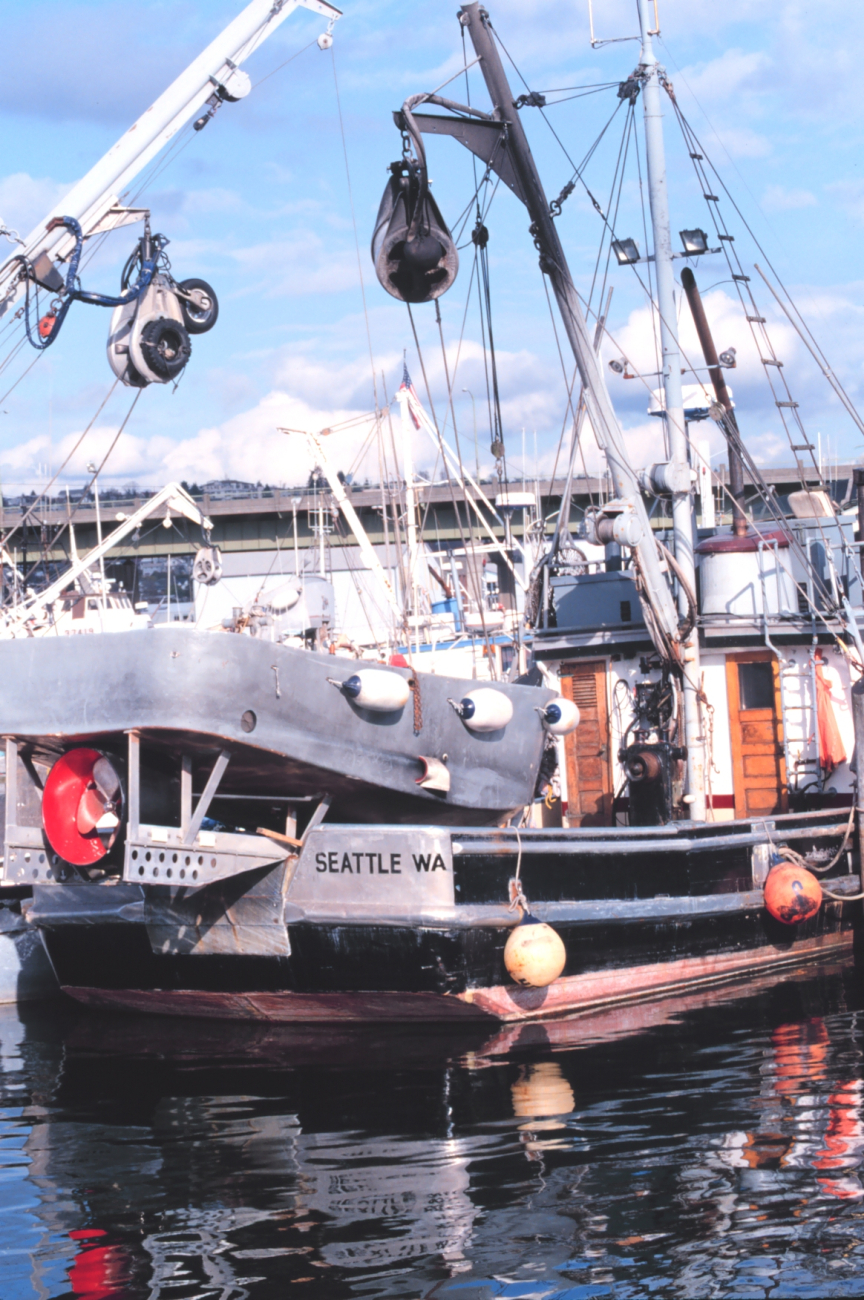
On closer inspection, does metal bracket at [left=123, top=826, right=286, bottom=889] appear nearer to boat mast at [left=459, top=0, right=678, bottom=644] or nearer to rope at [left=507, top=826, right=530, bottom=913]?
rope at [left=507, top=826, right=530, bottom=913]

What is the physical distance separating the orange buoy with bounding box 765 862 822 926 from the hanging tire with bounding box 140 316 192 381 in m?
8.66

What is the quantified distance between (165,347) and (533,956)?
8.31 meters

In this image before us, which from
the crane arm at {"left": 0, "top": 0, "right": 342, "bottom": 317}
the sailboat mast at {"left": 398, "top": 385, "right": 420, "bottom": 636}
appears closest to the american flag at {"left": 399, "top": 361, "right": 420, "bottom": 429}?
the sailboat mast at {"left": 398, "top": 385, "right": 420, "bottom": 636}

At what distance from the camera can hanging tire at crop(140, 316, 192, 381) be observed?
14812mm

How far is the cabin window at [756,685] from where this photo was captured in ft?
47.9

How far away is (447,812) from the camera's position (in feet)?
38.6

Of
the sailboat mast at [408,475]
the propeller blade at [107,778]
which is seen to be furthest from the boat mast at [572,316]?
Result: the sailboat mast at [408,475]

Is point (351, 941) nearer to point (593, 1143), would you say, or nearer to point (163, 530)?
point (593, 1143)

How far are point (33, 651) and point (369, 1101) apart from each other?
13.7 feet

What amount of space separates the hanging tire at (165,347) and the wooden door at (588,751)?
571 centimetres

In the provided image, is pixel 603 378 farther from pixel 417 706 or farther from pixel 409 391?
pixel 409 391

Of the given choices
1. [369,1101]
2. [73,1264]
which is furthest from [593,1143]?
[73,1264]

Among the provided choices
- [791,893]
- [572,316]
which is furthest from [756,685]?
[572,316]

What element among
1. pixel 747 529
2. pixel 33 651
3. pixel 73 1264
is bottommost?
pixel 73 1264
